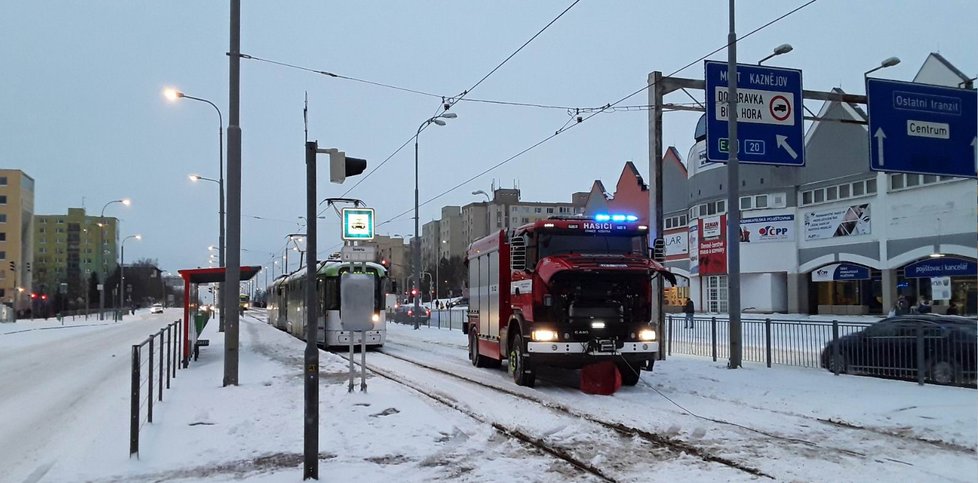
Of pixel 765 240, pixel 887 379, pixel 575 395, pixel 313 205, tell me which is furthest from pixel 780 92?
pixel 765 240

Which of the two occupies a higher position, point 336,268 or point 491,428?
point 336,268

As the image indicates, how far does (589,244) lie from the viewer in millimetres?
14062

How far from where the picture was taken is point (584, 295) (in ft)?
43.6

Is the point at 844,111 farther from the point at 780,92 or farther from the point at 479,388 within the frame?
→ the point at 479,388

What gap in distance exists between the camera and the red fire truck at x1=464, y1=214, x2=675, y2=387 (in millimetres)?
13180

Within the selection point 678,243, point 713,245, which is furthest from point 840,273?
point 678,243

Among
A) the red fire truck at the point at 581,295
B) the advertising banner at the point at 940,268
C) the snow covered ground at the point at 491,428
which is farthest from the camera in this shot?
the advertising banner at the point at 940,268

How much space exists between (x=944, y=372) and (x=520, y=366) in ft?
23.4

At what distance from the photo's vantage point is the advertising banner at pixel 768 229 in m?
44.4

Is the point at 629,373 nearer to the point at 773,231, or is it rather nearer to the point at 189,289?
the point at 189,289

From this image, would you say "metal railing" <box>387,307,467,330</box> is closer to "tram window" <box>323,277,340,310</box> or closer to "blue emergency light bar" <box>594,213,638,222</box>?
"tram window" <box>323,277,340,310</box>

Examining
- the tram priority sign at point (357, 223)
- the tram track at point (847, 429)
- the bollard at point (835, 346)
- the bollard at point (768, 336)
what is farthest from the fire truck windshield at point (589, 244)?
the bollard at point (768, 336)

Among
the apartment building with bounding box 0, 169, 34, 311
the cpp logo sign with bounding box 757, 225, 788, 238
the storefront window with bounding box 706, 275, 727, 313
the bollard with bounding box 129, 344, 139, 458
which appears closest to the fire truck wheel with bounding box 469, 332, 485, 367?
the bollard with bounding box 129, 344, 139, 458

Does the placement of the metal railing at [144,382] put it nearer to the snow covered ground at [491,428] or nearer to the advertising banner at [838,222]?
the snow covered ground at [491,428]
